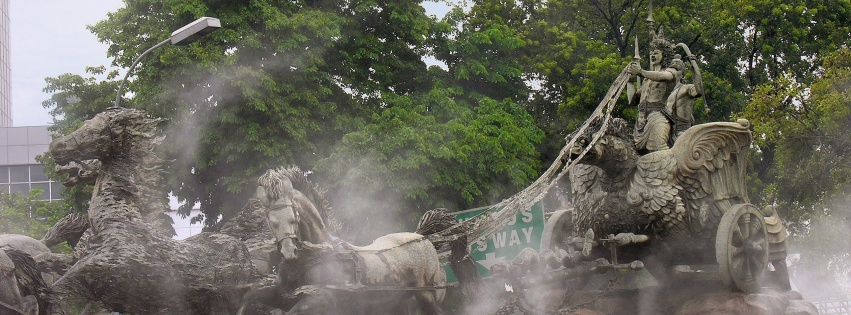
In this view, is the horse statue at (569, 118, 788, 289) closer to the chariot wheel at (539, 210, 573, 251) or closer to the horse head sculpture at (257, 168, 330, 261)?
the chariot wheel at (539, 210, 573, 251)

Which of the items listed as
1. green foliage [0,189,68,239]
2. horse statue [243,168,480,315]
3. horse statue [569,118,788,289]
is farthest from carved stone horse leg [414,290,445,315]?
green foliage [0,189,68,239]

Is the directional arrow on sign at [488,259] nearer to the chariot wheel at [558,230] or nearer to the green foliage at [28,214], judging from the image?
the chariot wheel at [558,230]

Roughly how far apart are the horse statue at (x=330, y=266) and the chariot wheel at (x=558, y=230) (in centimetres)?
A: 160

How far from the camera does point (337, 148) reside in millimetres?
18578

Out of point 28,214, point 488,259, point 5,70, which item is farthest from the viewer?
point 5,70

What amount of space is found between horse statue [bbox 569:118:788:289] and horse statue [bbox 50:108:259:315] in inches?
140

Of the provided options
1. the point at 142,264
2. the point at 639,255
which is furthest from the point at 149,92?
the point at 639,255

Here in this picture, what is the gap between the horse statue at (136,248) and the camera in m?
10.4

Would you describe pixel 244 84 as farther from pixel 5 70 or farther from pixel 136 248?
pixel 5 70

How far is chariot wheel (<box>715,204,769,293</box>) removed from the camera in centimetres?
1078

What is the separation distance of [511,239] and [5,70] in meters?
65.7

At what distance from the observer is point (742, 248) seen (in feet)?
36.6

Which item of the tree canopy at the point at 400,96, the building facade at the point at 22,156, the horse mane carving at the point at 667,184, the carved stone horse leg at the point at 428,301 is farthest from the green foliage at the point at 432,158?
the building facade at the point at 22,156

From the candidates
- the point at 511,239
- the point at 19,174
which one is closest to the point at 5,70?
the point at 19,174
